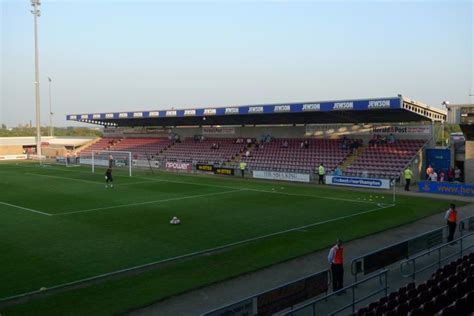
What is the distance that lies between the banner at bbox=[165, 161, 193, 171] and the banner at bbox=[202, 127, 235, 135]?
8.08 metres

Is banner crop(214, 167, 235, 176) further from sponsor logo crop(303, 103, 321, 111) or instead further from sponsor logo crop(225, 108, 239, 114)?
sponsor logo crop(303, 103, 321, 111)

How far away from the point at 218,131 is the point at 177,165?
8.49 meters

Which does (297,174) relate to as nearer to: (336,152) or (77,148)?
(336,152)

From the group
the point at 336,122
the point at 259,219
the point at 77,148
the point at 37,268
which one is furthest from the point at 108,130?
the point at 37,268

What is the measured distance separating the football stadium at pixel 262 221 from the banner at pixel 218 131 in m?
0.16

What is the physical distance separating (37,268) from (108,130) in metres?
58.0

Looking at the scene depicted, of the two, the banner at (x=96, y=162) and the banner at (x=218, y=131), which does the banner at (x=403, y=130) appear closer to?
the banner at (x=218, y=131)

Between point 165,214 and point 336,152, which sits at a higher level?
point 336,152

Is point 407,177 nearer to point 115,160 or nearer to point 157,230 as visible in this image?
point 157,230

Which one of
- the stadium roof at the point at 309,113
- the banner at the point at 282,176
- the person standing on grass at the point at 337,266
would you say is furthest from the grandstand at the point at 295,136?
the person standing on grass at the point at 337,266

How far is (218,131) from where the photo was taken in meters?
55.6

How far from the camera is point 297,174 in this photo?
3869 centimetres

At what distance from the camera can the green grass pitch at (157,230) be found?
13211mm

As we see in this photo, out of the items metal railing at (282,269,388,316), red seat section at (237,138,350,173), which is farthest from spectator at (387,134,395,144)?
metal railing at (282,269,388,316)
